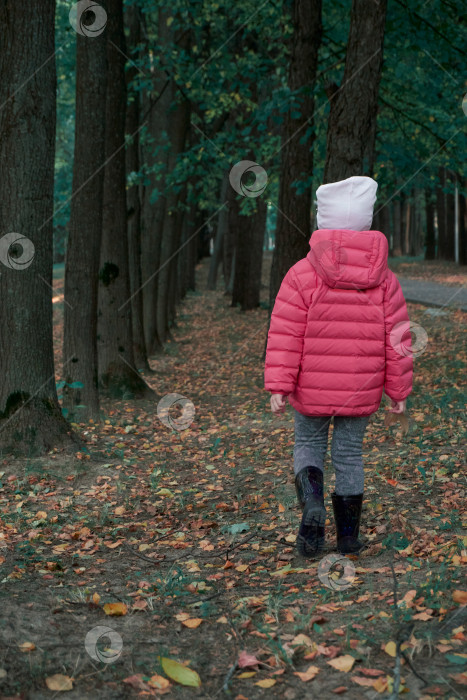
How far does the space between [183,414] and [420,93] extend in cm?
946

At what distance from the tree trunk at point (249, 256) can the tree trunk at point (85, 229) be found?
1394cm

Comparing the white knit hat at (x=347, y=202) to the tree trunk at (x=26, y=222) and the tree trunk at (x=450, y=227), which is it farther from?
the tree trunk at (x=450, y=227)

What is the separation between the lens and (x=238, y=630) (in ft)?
11.7

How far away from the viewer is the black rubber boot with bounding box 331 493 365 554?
4422 millimetres

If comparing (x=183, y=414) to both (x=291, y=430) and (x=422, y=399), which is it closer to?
(x=291, y=430)

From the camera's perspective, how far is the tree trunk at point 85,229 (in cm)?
899

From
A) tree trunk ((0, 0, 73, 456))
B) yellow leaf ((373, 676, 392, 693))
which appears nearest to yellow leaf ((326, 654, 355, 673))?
yellow leaf ((373, 676, 392, 693))

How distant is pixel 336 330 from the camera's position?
4.18 meters

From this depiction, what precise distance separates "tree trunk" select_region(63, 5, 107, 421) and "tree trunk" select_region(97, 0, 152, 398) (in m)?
1.49

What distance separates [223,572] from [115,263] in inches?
288

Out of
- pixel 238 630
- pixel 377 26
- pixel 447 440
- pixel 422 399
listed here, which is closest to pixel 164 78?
pixel 377 26

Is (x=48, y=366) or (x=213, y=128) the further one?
(x=213, y=128)

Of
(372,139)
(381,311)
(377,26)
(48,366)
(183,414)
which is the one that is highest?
(377,26)

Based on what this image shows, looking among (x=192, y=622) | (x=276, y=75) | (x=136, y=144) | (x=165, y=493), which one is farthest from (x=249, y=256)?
(x=192, y=622)
